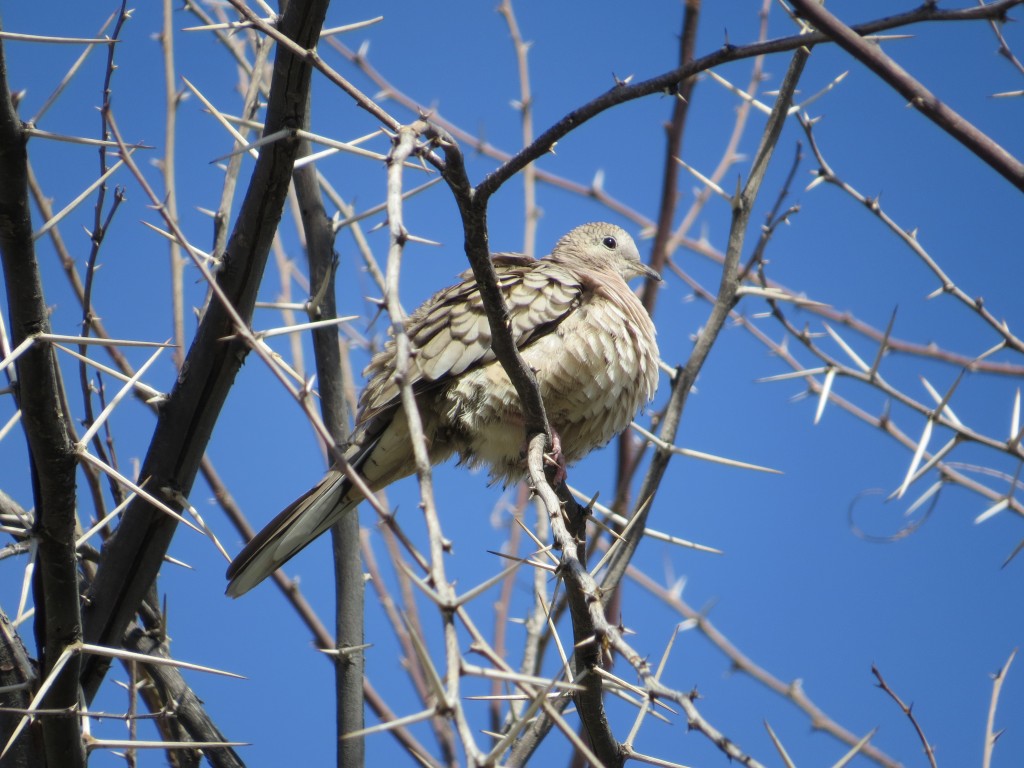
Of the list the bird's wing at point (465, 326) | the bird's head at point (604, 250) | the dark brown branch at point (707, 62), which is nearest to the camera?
the dark brown branch at point (707, 62)

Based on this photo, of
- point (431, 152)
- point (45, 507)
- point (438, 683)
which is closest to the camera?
point (438, 683)

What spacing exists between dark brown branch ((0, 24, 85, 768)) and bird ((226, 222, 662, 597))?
3.39 ft

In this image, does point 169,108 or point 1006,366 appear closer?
point 169,108

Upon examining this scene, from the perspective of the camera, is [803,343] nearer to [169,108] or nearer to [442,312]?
[442,312]

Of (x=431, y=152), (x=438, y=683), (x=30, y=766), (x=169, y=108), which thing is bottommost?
(x=30, y=766)

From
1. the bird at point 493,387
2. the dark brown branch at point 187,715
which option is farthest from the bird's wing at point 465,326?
the dark brown branch at point 187,715

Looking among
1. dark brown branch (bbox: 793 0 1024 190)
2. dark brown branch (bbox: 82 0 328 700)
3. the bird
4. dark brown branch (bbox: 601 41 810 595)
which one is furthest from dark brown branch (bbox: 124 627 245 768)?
dark brown branch (bbox: 793 0 1024 190)

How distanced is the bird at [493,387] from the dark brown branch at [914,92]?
2162 millimetres

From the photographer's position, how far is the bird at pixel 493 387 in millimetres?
3857

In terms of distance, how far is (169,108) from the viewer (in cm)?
418

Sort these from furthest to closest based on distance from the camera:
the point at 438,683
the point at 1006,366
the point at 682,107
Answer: the point at 1006,366
the point at 682,107
the point at 438,683

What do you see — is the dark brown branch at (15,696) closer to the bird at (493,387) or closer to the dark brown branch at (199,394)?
the dark brown branch at (199,394)

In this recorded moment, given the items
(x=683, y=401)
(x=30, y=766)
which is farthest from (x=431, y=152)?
(x=683, y=401)

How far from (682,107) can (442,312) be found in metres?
1.44
